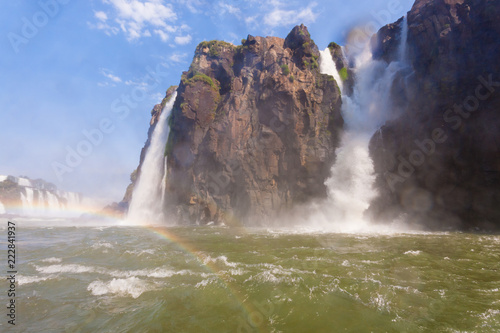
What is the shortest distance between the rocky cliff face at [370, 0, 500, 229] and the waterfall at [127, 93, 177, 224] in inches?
1174

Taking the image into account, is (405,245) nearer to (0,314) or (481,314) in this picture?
(481,314)

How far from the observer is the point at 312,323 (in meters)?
4.88

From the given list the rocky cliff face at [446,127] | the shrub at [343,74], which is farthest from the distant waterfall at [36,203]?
the rocky cliff face at [446,127]

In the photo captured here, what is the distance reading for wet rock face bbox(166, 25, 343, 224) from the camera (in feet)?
98.5

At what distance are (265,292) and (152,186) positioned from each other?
38.0 m

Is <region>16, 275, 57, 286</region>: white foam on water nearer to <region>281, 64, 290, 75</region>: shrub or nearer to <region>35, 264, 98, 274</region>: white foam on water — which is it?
<region>35, 264, 98, 274</region>: white foam on water

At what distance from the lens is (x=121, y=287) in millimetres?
7035

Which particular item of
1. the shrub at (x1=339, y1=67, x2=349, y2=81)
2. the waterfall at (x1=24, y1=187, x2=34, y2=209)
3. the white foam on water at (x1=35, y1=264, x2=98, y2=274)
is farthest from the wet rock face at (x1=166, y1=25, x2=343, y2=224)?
the waterfall at (x1=24, y1=187, x2=34, y2=209)

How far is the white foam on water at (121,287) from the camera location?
6.66 m

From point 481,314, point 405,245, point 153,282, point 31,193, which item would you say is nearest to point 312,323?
point 481,314

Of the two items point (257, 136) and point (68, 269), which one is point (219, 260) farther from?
point (257, 136)

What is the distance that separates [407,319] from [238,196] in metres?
27.1

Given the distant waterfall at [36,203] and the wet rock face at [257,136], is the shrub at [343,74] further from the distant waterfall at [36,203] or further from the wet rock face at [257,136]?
the distant waterfall at [36,203]

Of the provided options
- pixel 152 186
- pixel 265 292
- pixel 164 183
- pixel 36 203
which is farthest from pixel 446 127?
pixel 36 203
